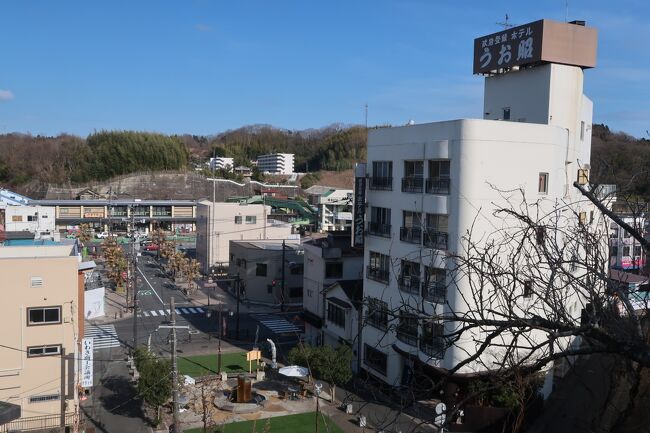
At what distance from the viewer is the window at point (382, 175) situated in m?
15.2

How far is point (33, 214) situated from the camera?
122 ft

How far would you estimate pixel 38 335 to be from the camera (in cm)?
1256

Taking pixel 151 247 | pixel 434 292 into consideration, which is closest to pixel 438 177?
pixel 434 292

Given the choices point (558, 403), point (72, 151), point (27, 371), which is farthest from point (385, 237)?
point (72, 151)

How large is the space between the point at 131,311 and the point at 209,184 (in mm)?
36263

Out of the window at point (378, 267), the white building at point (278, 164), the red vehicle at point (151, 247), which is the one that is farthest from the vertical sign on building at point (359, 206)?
the white building at point (278, 164)

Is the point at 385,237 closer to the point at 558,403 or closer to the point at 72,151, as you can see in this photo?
the point at 558,403

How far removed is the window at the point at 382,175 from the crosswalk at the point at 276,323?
8519 mm

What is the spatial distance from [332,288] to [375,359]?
10.1ft

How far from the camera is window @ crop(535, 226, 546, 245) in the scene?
274 centimetres

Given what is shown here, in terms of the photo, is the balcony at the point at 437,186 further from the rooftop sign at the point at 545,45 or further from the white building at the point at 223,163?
the white building at the point at 223,163

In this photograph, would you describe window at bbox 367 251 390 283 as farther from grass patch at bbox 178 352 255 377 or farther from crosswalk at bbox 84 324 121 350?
crosswalk at bbox 84 324 121 350

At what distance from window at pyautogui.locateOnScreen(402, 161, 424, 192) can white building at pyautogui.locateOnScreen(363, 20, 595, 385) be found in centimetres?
3

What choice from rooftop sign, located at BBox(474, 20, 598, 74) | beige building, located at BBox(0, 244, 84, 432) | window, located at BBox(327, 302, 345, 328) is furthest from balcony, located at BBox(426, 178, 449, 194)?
beige building, located at BBox(0, 244, 84, 432)
